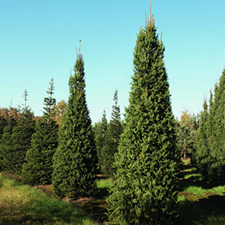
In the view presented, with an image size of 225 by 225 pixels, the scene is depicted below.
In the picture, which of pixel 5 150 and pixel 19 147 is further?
pixel 5 150

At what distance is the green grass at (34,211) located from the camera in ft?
22.5

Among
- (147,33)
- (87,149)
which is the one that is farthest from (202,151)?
(147,33)

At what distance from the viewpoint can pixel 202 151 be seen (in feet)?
67.9

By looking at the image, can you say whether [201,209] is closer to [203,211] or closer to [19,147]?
[203,211]

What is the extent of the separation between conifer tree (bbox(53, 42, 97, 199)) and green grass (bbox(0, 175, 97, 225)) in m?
1.94

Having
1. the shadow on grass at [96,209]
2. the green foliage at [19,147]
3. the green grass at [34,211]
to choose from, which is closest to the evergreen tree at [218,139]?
the shadow on grass at [96,209]

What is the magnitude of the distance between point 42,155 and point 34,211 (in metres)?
8.97

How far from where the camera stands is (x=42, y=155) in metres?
16.0

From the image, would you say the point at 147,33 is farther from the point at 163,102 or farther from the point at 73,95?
the point at 73,95

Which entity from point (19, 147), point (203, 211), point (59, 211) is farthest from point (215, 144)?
point (19, 147)

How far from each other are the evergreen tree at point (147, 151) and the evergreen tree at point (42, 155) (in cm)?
1022

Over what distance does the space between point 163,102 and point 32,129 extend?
743 inches

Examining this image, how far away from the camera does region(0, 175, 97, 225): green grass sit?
687 cm

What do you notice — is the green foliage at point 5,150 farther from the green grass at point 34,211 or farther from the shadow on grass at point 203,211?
the shadow on grass at point 203,211
